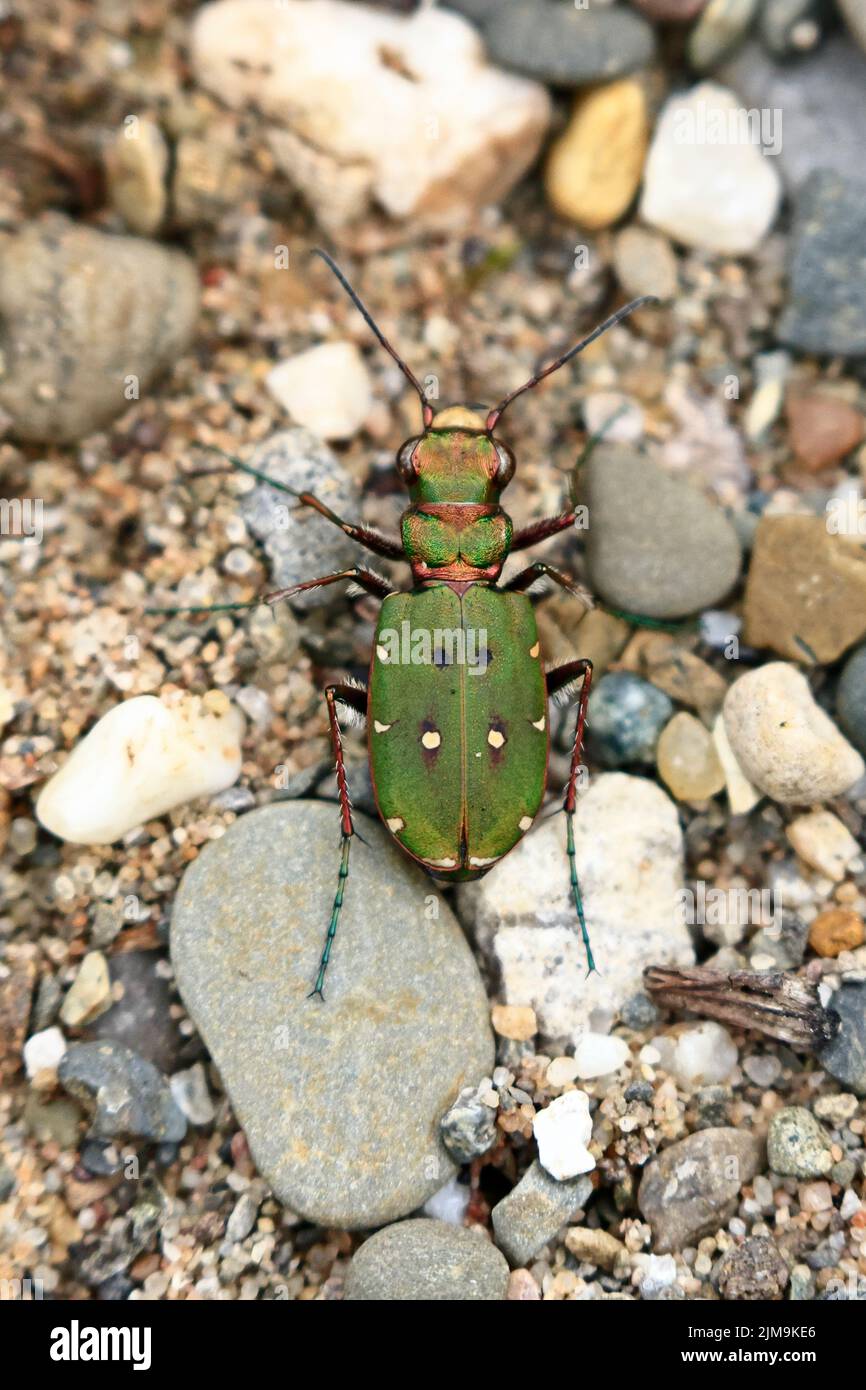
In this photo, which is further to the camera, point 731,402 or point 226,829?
point 731,402

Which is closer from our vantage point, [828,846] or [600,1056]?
[600,1056]

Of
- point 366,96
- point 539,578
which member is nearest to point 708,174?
point 366,96

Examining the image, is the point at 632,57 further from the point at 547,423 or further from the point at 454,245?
the point at 547,423

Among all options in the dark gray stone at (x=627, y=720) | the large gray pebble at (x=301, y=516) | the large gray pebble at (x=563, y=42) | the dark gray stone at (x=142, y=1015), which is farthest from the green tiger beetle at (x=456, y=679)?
the large gray pebble at (x=563, y=42)

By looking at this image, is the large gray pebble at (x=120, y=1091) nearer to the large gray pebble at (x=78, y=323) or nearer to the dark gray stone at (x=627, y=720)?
the dark gray stone at (x=627, y=720)

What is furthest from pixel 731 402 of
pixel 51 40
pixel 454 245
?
pixel 51 40

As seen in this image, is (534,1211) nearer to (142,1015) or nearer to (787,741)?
(142,1015)
